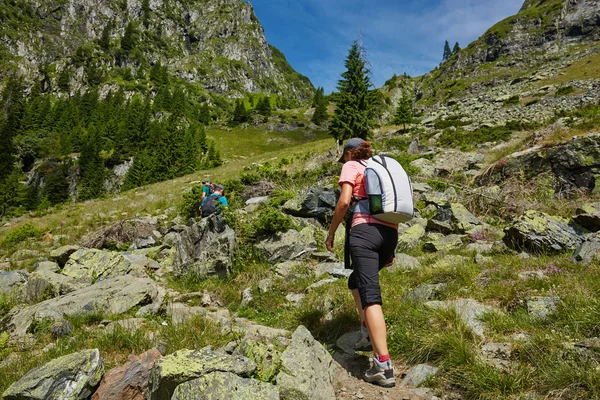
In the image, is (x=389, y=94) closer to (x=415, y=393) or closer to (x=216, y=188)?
(x=216, y=188)

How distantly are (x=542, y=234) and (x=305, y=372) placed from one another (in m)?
5.72

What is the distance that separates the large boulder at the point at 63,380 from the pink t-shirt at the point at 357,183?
327 centimetres

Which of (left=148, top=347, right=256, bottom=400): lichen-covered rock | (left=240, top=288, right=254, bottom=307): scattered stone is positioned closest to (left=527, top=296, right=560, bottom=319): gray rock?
(left=148, top=347, right=256, bottom=400): lichen-covered rock

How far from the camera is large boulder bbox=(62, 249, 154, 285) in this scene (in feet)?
27.0

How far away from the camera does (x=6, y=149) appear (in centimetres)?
8488

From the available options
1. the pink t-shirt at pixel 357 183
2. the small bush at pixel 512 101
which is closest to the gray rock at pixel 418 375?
the pink t-shirt at pixel 357 183

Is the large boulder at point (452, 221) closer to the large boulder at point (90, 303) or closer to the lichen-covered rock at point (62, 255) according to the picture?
the large boulder at point (90, 303)

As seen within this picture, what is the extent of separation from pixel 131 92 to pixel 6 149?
74.2m

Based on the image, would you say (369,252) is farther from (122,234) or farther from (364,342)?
(122,234)

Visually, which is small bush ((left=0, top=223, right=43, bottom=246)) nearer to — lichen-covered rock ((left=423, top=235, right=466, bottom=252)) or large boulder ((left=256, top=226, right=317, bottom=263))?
large boulder ((left=256, top=226, right=317, bottom=263))

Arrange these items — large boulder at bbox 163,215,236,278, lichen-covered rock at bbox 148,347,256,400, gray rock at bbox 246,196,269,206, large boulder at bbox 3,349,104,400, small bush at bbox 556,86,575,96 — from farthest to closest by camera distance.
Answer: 1. small bush at bbox 556,86,575,96
2. gray rock at bbox 246,196,269,206
3. large boulder at bbox 163,215,236,278
4. large boulder at bbox 3,349,104,400
5. lichen-covered rock at bbox 148,347,256,400

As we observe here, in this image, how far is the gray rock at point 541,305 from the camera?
3.81 metres

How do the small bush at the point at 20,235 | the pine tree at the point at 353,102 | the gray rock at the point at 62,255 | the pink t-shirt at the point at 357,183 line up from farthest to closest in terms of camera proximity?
the pine tree at the point at 353,102
the small bush at the point at 20,235
the gray rock at the point at 62,255
the pink t-shirt at the point at 357,183

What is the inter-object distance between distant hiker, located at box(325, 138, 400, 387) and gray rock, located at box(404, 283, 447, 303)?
139 cm
